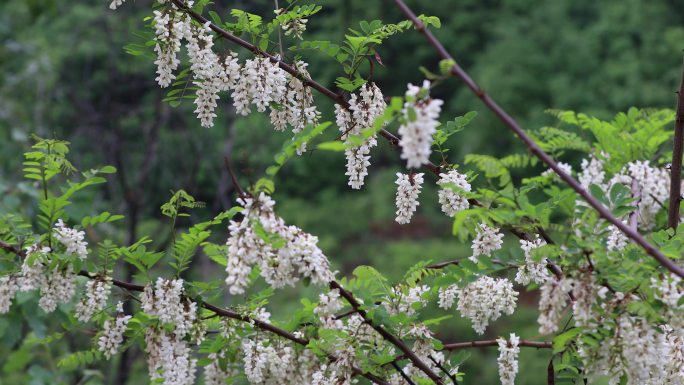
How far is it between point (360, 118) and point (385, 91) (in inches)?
512

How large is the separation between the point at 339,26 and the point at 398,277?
560cm

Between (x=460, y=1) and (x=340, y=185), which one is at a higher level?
(x=460, y=1)

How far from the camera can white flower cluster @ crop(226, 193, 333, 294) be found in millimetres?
1836

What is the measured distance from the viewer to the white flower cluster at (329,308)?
Result: 6.84 feet

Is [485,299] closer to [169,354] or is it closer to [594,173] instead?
[169,354]

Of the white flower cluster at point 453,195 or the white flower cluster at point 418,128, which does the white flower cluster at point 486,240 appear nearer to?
the white flower cluster at point 453,195

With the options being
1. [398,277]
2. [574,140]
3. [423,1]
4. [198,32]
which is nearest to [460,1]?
[423,1]

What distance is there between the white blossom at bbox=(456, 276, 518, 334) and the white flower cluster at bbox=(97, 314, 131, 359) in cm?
92

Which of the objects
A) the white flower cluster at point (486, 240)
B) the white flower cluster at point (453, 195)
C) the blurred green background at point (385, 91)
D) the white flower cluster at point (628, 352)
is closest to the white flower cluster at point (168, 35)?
the white flower cluster at point (453, 195)

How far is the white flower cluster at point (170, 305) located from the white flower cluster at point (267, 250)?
301 millimetres

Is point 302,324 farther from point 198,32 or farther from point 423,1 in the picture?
point 423,1

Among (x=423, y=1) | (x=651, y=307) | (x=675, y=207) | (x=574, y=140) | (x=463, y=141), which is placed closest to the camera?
(x=651, y=307)

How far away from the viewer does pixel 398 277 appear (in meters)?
10.5

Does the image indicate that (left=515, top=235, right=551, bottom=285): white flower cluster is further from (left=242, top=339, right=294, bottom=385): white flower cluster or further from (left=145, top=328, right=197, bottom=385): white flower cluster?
(left=145, top=328, right=197, bottom=385): white flower cluster
